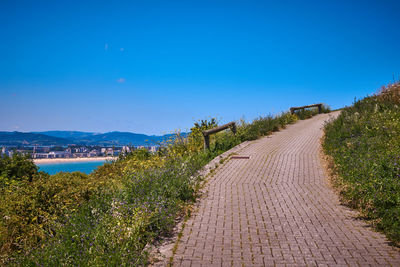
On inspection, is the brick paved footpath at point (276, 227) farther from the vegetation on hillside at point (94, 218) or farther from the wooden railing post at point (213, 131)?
the wooden railing post at point (213, 131)

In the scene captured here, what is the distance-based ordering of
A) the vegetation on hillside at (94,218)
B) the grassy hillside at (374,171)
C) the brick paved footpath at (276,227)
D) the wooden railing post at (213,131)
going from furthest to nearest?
the wooden railing post at (213,131), the grassy hillside at (374,171), the brick paved footpath at (276,227), the vegetation on hillside at (94,218)

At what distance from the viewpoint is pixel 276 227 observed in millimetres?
5543

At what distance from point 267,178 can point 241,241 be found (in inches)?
175

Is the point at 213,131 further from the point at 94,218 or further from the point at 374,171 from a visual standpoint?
the point at 94,218

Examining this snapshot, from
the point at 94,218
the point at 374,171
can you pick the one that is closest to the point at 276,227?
the point at 374,171

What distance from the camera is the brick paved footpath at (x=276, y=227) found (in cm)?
438

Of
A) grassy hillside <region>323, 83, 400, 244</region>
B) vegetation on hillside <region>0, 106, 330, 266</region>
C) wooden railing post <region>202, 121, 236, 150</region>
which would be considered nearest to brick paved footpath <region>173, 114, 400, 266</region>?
grassy hillside <region>323, 83, 400, 244</region>

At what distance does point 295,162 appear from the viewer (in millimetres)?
11250

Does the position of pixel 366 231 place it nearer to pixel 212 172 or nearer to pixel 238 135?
pixel 212 172

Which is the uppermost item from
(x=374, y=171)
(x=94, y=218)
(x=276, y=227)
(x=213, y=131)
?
(x=213, y=131)

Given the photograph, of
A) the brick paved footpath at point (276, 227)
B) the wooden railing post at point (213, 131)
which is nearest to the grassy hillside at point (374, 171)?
the brick paved footpath at point (276, 227)

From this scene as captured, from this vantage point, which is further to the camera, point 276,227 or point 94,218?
point 94,218

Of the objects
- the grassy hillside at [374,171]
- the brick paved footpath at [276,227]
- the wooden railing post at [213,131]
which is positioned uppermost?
the wooden railing post at [213,131]

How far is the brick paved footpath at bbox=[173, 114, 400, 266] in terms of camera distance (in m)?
4.38
